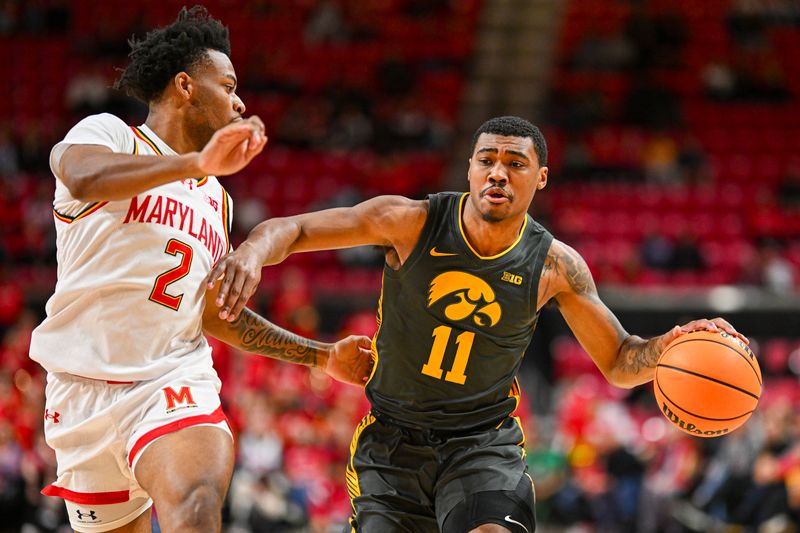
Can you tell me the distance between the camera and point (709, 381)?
5.00 m

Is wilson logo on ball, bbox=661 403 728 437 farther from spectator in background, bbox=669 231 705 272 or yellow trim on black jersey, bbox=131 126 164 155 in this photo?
spectator in background, bbox=669 231 705 272

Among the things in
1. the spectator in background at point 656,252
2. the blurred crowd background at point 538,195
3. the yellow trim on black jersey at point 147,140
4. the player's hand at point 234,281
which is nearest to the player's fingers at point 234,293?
the player's hand at point 234,281

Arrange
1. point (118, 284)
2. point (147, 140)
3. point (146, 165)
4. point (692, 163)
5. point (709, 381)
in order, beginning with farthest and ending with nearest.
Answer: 1. point (692, 163)
2. point (709, 381)
3. point (147, 140)
4. point (118, 284)
5. point (146, 165)

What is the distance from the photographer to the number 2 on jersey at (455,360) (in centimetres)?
507

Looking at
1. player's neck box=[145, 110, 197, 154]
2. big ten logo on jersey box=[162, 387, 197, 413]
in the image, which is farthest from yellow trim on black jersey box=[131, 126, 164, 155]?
big ten logo on jersey box=[162, 387, 197, 413]

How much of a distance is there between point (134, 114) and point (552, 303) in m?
12.7

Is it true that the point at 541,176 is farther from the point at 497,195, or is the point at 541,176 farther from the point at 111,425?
the point at 111,425

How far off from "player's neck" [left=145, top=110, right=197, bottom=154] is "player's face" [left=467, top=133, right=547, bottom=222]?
1.32 m

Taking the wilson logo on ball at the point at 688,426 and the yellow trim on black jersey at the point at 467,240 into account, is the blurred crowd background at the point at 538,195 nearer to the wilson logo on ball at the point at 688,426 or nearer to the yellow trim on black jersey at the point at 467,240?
the wilson logo on ball at the point at 688,426

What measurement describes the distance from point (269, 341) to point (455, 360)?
90 cm

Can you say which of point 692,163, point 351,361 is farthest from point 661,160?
point 351,361

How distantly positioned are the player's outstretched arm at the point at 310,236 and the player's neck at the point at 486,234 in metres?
0.22

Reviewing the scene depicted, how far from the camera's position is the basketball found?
502cm

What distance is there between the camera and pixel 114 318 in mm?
4461
